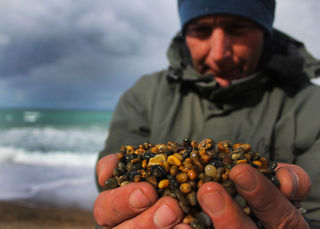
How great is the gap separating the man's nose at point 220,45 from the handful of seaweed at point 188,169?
0.77 metres

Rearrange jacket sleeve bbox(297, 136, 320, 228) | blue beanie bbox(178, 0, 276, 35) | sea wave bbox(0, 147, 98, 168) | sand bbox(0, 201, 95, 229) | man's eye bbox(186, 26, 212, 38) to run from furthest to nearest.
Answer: sea wave bbox(0, 147, 98, 168), sand bbox(0, 201, 95, 229), man's eye bbox(186, 26, 212, 38), blue beanie bbox(178, 0, 276, 35), jacket sleeve bbox(297, 136, 320, 228)

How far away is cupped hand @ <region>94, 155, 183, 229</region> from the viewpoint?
0.85m

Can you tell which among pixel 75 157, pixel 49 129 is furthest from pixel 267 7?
pixel 49 129

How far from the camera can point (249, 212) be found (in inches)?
35.3

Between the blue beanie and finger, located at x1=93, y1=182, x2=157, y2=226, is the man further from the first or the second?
finger, located at x1=93, y1=182, x2=157, y2=226

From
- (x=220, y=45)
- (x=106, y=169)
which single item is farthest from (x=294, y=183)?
(x=220, y=45)

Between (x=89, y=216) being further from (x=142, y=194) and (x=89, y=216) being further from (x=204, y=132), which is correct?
(x=142, y=194)

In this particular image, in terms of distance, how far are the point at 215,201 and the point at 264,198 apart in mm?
173

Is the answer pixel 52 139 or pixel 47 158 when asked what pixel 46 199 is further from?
pixel 52 139

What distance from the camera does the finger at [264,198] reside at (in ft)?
2.70

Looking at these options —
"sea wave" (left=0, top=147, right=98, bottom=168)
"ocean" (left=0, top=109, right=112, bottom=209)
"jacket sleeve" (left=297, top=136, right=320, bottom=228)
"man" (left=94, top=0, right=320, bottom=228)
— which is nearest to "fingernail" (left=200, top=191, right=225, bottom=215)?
"jacket sleeve" (left=297, top=136, right=320, bottom=228)

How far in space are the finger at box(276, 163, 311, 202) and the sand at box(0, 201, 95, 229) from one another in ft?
10.1

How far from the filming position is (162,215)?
2.78 feet

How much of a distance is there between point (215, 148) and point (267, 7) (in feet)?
4.16
